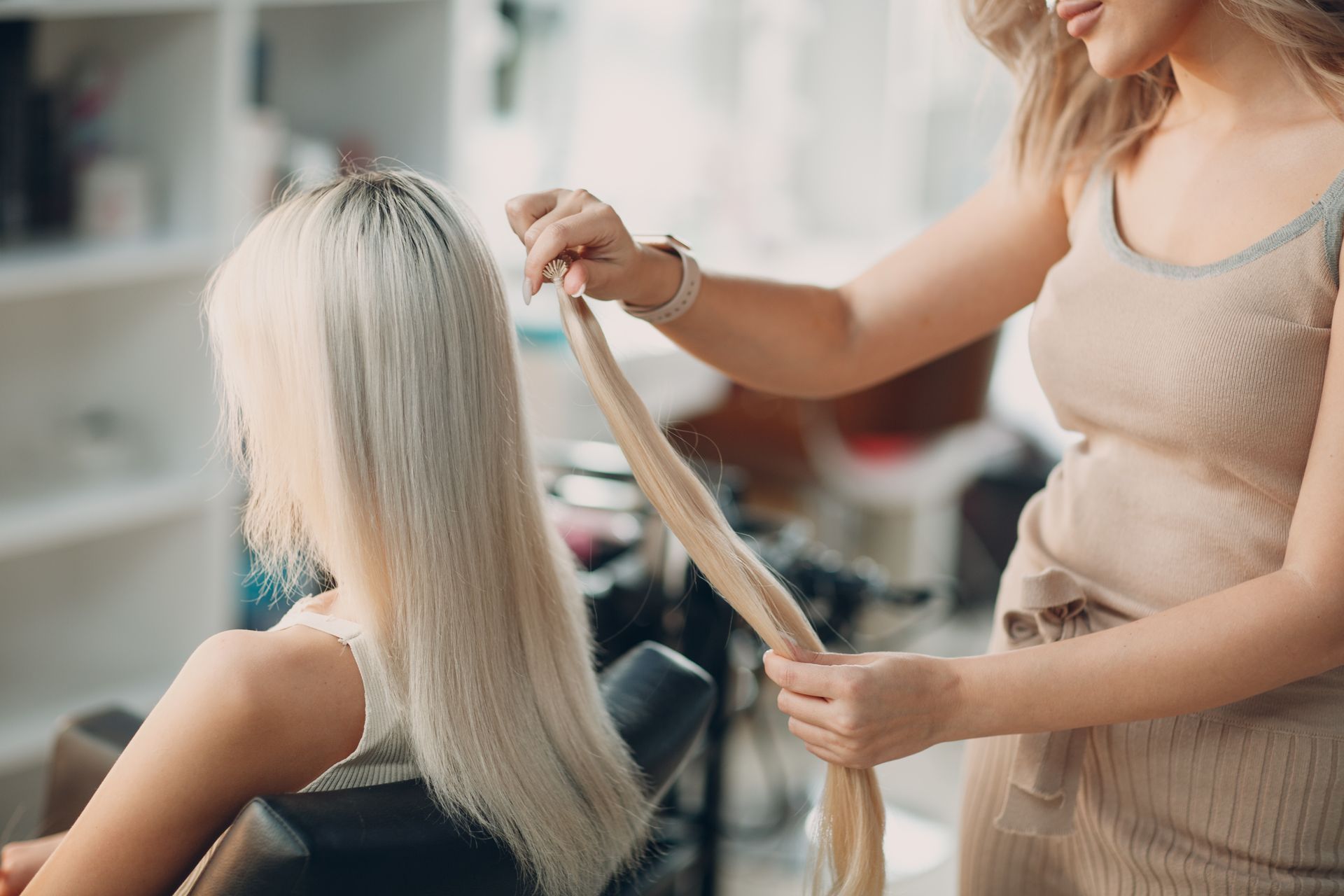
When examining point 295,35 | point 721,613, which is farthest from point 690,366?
point 295,35

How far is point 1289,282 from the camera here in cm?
89

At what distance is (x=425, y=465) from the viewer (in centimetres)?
96

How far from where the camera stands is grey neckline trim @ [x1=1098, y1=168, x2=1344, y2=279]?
88 cm

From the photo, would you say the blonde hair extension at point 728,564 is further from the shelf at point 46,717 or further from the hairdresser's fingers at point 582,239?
the shelf at point 46,717

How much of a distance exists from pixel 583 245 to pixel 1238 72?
53 cm

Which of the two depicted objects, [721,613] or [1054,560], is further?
[721,613]

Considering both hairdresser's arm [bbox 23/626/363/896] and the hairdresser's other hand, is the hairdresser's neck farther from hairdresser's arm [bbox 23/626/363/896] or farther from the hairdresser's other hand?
hairdresser's arm [bbox 23/626/363/896]

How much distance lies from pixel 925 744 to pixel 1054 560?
11.9 inches

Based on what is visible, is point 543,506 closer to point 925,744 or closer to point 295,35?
point 925,744

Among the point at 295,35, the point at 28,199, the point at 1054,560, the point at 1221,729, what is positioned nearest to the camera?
the point at 1221,729

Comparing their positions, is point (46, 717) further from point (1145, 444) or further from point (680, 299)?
point (1145, 444)

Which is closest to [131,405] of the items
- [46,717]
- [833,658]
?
[46,717]

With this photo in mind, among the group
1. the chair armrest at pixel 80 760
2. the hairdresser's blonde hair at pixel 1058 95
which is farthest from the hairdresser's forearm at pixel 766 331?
the chair armrest at pixel 80 760

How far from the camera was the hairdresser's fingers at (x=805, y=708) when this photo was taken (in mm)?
864
